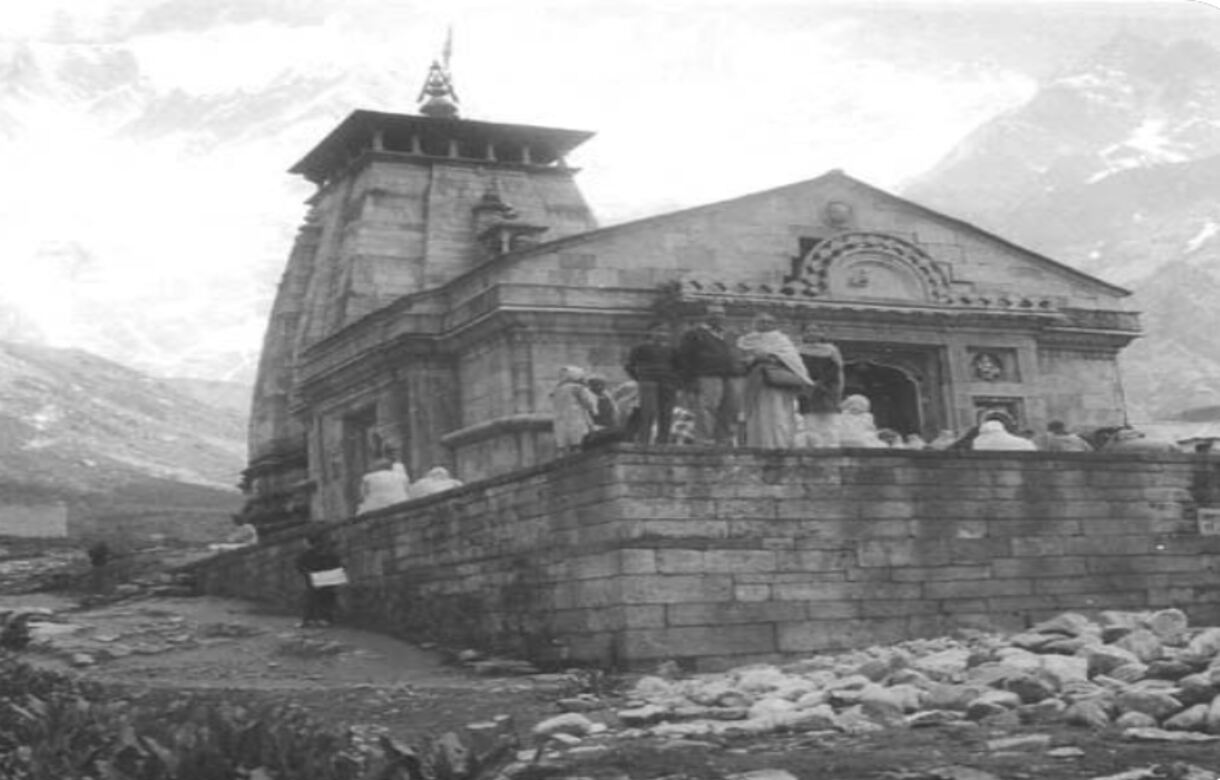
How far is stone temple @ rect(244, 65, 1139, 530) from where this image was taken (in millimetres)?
22375

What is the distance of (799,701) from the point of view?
1030 cm

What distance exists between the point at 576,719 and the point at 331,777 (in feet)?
15.2

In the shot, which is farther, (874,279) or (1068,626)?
(874,279)

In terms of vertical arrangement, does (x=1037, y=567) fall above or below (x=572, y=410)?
below

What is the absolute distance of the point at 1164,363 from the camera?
2948 inches

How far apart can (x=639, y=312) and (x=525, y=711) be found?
12.3m

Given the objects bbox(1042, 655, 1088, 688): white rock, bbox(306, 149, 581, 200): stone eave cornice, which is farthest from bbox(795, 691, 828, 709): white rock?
bbox(306, 149, 581, 200): stone eave cornice

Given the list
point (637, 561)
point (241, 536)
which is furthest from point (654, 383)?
point (241, 536)

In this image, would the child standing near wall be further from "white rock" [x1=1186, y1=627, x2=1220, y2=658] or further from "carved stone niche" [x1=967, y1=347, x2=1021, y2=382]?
"carved stone niche" [x1=967, y1=347, x2=1021, y2=382]

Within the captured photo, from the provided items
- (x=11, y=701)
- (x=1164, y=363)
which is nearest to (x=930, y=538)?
(x=11, y=701)

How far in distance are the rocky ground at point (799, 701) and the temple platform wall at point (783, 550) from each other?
17.9 inches

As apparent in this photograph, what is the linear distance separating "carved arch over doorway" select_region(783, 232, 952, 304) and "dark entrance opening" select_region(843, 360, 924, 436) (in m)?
1.29

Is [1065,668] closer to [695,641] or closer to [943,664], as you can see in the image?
[943,664]

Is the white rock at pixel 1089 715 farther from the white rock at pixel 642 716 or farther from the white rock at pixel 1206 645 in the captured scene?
the white rock at pixel 642 716
